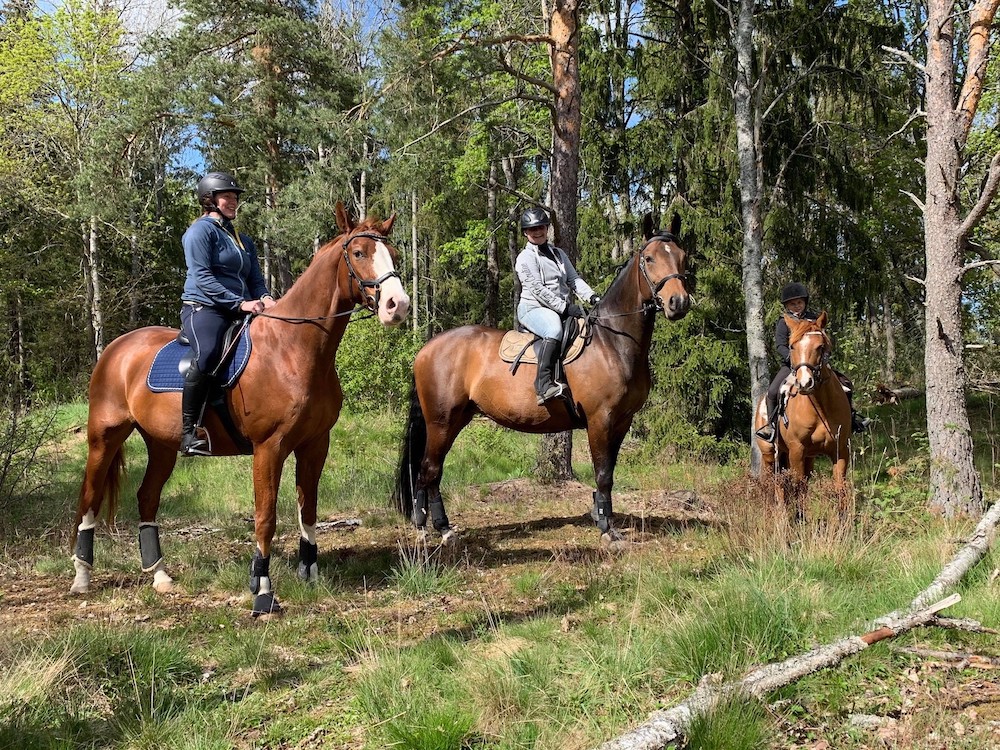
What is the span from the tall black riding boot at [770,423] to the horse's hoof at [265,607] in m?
5.48

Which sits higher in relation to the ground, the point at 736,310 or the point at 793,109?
the point at 793,109

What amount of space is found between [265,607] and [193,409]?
1569 mm

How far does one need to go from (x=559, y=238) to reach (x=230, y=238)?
5.17 m

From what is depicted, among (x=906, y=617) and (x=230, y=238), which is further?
(x=230, y=238)

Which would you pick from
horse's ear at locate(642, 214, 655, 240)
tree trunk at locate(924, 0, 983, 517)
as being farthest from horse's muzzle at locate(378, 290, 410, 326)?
tree trunk at locate(924, 0, 983, 517)

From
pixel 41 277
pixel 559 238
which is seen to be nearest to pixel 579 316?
pixel 559 238

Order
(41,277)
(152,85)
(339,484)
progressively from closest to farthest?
(339,484), (152,85), (41,277)

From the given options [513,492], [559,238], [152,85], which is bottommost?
[513,492]

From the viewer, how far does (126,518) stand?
338 inches

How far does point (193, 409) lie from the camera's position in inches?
201

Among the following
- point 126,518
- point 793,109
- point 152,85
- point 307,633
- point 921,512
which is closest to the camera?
point 307,633

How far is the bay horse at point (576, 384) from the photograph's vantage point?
6.53 metres

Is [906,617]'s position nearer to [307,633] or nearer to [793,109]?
[307,633]

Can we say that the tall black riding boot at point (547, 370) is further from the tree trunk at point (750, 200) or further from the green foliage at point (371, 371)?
the green foliage at point (371, 371)
